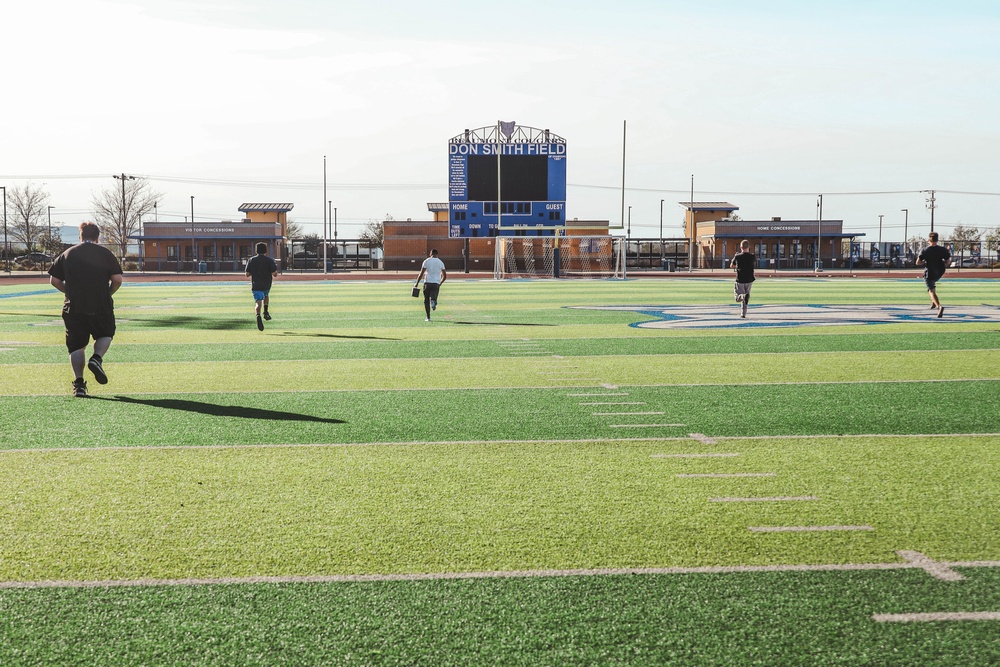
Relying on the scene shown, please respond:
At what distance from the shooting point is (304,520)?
4949 millimetres

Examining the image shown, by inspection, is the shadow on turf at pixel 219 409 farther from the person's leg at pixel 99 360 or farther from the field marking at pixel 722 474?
the field marking at pixel 722 474

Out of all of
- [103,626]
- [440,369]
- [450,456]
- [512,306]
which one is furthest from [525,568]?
[512,306]

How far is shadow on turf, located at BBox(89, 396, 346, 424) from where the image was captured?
8.05m

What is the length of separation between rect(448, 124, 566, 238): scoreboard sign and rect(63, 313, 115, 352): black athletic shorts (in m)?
46.0

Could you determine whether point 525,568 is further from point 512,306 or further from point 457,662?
point 512,306

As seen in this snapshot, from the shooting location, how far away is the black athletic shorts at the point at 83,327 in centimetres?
912

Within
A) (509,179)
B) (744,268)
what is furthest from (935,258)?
(509,179)

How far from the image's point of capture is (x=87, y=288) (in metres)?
9.04

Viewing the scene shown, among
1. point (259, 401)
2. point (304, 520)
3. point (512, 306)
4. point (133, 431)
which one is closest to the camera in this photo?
point (304, 520)

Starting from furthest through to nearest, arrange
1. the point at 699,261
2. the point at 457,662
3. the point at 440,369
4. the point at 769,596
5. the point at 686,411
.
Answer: the point at 699,261
the point at 440,369
the point at 686,411
the point at 769,596
the point at 457,662

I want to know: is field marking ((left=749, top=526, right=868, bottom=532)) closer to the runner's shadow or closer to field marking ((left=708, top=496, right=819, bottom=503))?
field marking ((left=708, top=496, right=819, bottom=503))

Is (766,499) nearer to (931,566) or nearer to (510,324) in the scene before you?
(931,566)

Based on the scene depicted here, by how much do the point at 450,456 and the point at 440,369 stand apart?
16.2 ft

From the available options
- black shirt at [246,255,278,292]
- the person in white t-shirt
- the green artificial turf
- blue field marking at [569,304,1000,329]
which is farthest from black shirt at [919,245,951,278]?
black shirt at [246,255,278,292]
